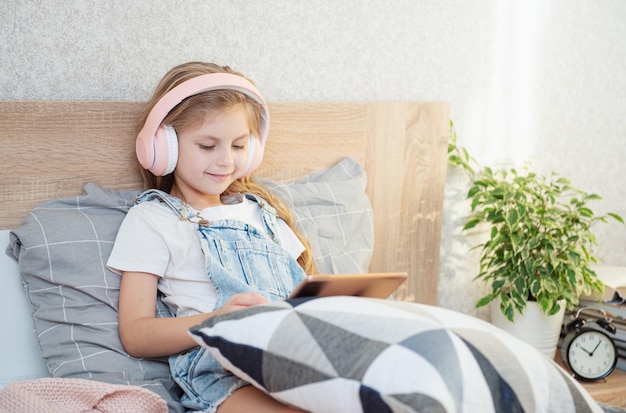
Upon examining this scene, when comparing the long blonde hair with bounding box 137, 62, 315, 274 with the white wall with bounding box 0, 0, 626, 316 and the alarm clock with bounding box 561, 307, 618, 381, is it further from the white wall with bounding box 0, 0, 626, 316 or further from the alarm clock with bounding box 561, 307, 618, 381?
the alarm clock with bounding box 561, 307, 618, 381

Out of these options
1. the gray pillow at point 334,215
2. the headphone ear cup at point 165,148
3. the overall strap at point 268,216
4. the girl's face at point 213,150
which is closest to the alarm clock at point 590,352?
the gray pillow at point 334,215

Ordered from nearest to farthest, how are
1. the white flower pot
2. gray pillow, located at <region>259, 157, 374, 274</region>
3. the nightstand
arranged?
gray pillow, located at <region>259, 157, 374, 274</region> < the nightstand < the white flower pot

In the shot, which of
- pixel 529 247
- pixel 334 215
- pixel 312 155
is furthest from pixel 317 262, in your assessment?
pixel 529 247

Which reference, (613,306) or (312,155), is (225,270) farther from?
(613,306)

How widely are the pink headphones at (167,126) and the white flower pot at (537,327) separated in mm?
961

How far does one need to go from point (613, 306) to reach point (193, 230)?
3.93ft

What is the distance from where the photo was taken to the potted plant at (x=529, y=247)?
1.93 metres

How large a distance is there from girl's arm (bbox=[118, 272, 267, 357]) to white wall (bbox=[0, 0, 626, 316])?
448mm

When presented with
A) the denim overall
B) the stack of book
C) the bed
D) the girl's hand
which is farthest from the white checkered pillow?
the stack of book

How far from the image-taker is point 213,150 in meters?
1.45

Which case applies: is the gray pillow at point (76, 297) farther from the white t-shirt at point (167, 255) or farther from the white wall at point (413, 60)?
the white wall at point (413, 60)

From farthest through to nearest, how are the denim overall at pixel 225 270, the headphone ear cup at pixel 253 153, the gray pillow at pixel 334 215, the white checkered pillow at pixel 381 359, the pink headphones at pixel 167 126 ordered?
1. the gray pillow at pixel 334 215
2. the headphone ear cup at pixel 253 153
3. the pink headphones at pixel 167 126
4. the denim overall at pixel 225 270
5. the white checkered pillow at pixel 381 359

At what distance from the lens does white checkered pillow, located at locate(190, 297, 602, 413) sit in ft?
3.05

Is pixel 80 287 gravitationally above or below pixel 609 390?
above
